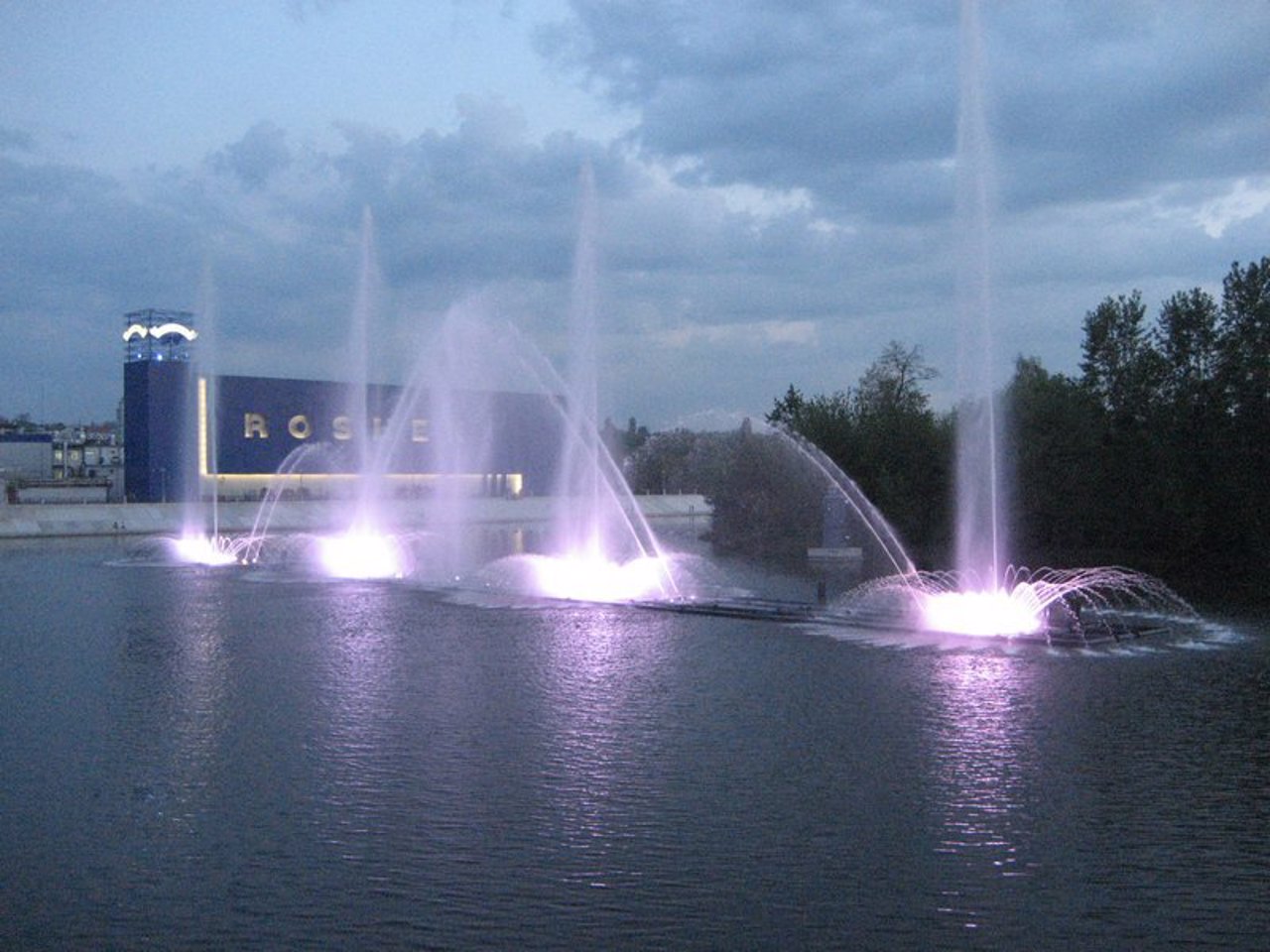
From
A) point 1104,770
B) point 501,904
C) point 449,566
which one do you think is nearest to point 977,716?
point 1104,770

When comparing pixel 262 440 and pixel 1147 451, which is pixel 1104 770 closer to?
pixel 1147 451

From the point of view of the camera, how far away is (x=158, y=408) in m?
73.3

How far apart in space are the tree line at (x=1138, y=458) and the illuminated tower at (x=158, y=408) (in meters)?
44.2

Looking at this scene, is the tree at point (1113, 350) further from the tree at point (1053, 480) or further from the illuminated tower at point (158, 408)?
the illuminated tower at point (158, 408)

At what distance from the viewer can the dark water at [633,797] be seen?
368 inches

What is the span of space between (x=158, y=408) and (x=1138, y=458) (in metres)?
56.3

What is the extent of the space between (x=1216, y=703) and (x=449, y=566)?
29.0 m

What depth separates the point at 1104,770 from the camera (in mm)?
13469

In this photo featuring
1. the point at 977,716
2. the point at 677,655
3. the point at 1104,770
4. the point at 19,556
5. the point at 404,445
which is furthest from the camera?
the point at 404,445

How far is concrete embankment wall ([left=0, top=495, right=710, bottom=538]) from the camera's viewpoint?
208 ft

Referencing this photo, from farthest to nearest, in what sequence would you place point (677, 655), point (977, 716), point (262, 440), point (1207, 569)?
point (262, 440), point (1207, 569), point (677, 655), point (977, 716)

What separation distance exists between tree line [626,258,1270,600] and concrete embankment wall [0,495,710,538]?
2380 centimetres

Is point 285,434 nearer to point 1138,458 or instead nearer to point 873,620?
point 1138,458

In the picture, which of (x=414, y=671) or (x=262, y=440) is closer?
(x=414, y=671)
